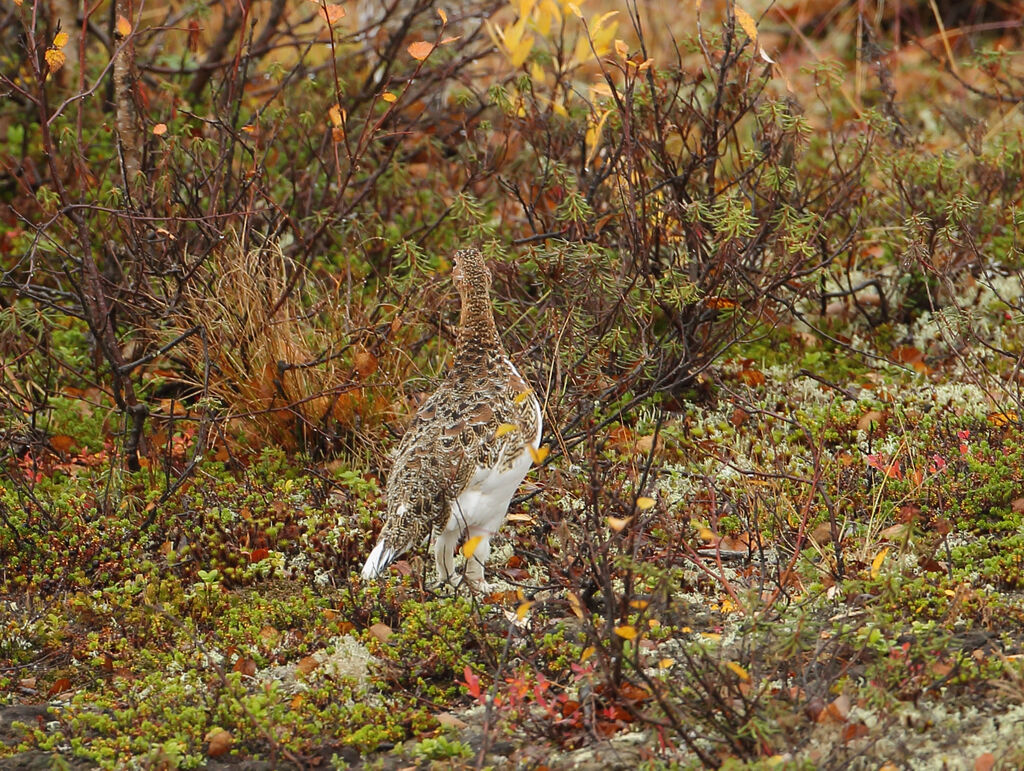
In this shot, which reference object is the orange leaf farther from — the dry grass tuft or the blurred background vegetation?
the dry grass tuft

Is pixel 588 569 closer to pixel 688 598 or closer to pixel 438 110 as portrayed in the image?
pixel 688 598

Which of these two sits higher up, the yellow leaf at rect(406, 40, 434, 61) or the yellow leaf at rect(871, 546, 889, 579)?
the yellow leaf at rect(406, 40, 434, 61)

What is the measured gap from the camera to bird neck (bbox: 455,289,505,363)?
4895mm

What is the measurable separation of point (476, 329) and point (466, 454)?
57 centimetres

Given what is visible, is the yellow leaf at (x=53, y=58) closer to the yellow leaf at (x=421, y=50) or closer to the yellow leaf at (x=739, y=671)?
the yellow leaf at (x=421, y=50)

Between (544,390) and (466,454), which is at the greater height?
(466,454)

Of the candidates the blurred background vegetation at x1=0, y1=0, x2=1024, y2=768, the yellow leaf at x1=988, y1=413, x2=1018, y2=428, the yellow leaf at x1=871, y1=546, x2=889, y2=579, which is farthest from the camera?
the yellow leaf at x1=988, y1=413, x2=1018, y2=428

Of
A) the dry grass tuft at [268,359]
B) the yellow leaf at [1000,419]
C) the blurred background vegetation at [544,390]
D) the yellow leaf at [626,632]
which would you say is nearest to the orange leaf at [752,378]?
the blurred background vegetation at [544,390]

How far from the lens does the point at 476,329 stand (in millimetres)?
4906

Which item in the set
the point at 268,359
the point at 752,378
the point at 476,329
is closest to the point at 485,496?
the point at 476,329

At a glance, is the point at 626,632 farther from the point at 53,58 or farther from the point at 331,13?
the point at 53,58

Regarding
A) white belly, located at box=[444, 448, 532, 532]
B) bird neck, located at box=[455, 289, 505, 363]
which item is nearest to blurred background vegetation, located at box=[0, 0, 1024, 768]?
white belly, located at box=[444, 448, 532, 532]

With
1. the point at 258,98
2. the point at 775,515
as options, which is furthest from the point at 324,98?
the point at 775,515

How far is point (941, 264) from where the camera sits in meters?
6.98
